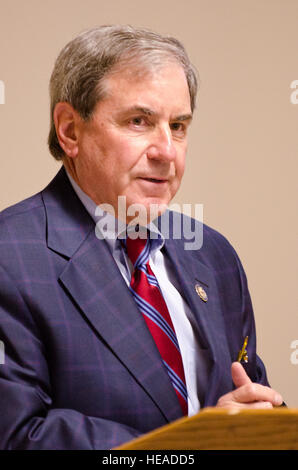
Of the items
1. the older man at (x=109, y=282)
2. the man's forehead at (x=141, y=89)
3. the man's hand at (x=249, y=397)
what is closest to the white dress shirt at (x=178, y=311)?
the older man at (x=109, y=282)

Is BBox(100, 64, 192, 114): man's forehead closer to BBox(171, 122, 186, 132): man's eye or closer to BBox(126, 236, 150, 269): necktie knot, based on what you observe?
BBox(171, 122, 186, 132): man's eye

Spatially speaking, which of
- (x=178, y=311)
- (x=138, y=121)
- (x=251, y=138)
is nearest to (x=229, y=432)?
(x=178, y=311)

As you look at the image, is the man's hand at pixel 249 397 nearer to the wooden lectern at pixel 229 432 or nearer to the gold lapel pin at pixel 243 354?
the gold lapel pin at pixel 243 354

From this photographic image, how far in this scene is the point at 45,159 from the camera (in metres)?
2.63

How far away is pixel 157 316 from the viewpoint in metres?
1.74

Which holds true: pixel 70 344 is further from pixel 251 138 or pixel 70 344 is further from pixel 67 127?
pixel 251 138

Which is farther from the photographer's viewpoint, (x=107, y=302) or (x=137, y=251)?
(x=137, y=251)

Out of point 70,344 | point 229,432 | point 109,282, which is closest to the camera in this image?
point 229,432

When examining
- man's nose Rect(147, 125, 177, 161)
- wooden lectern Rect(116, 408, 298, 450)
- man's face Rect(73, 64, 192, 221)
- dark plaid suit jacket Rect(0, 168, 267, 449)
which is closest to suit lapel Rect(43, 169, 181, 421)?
dark plaid suit jacket Rect(0, 168, 267, 449)

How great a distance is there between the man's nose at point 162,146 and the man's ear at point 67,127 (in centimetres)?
20

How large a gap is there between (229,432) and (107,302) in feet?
2.03

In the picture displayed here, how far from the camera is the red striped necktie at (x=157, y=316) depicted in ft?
5.60

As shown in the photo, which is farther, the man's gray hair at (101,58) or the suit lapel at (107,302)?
the man's gray hair at (101,58)
